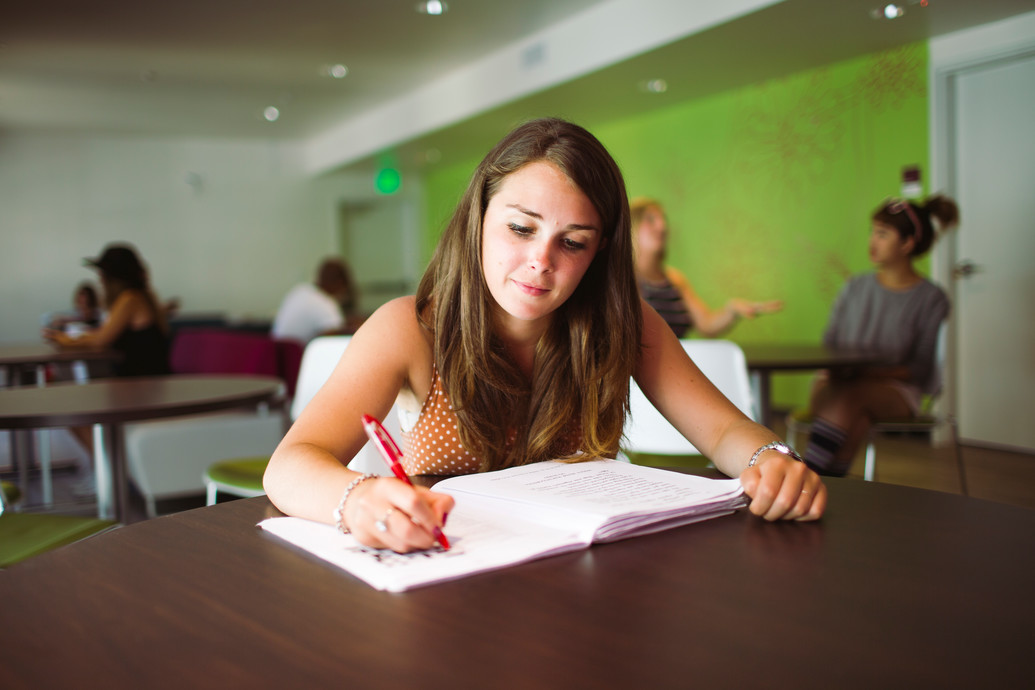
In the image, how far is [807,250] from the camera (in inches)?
231

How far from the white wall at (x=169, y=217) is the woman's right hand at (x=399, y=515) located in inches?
408

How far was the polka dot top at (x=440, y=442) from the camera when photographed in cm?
123

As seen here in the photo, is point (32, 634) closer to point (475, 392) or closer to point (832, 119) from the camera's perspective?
point (475, 392)

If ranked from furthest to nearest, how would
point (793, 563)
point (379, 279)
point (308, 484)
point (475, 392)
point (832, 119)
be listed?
point (379, 279) → point (832, 119) → point (475, 392) → point (308, 484) → point (793, 563)

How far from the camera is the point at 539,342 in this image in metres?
1.27

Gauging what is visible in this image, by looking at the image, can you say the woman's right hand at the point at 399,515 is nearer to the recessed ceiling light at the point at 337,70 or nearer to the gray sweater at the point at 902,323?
the gray sweater at the point at 902,323

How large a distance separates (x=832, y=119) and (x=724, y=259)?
1453mm

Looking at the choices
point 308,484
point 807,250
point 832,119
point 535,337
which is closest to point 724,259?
point 807,250

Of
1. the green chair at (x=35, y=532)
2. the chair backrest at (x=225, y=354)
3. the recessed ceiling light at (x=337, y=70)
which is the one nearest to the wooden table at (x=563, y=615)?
the green chair at (x=35, y=532)

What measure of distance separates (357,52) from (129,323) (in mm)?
3224

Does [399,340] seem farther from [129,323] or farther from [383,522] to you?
[129,323]

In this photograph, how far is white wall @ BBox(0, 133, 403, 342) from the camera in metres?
9.51

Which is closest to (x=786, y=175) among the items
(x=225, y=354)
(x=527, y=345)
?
(x=225, y=354)

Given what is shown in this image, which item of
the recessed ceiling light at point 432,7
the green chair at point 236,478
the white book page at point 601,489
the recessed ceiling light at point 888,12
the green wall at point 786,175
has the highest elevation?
the recessed ceiling light at point 432,7
